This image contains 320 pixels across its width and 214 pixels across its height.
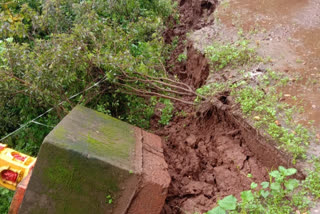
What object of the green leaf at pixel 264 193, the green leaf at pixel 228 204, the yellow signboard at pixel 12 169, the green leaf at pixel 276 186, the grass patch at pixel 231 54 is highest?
the grass patch at pixel 231 54

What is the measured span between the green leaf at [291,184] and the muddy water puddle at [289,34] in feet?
2.74

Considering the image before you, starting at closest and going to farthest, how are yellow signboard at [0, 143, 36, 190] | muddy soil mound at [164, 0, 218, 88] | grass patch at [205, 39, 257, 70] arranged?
1. yellow signboard at [0, 143, 36, 190]
2. grass patch at [205, 39, 257, 70]
3. muddy soil mound at [164, 0, 218, 88]

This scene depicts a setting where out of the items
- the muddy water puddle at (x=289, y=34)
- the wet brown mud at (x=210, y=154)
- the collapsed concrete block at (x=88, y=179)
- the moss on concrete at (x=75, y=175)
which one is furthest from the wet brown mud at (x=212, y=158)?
the moss on concrete at (x=75, y=175)

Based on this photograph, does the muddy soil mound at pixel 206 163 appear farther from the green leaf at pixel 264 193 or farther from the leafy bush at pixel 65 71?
the leafy bush at pixel 65 71

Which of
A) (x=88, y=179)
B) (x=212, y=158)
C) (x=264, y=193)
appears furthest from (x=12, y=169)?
(x=264, y=193)

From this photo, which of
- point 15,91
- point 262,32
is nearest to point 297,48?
point 262,32

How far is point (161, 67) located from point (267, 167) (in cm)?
240

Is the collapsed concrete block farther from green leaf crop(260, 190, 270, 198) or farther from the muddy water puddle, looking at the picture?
the muddy water puddle

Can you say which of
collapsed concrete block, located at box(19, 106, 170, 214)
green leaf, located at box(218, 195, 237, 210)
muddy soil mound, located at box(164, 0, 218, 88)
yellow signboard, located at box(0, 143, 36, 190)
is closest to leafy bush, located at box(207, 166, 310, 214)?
green leaf, located at box(218, 195, 237, 210)

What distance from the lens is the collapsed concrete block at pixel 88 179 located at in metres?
2.80

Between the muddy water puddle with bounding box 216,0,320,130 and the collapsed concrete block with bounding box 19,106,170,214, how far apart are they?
1.85 metres

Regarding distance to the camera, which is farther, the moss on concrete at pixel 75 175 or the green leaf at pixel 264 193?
the green leaf at pixel 264 193

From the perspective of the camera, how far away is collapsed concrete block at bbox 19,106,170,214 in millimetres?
2797

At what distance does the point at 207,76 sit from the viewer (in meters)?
4.94
